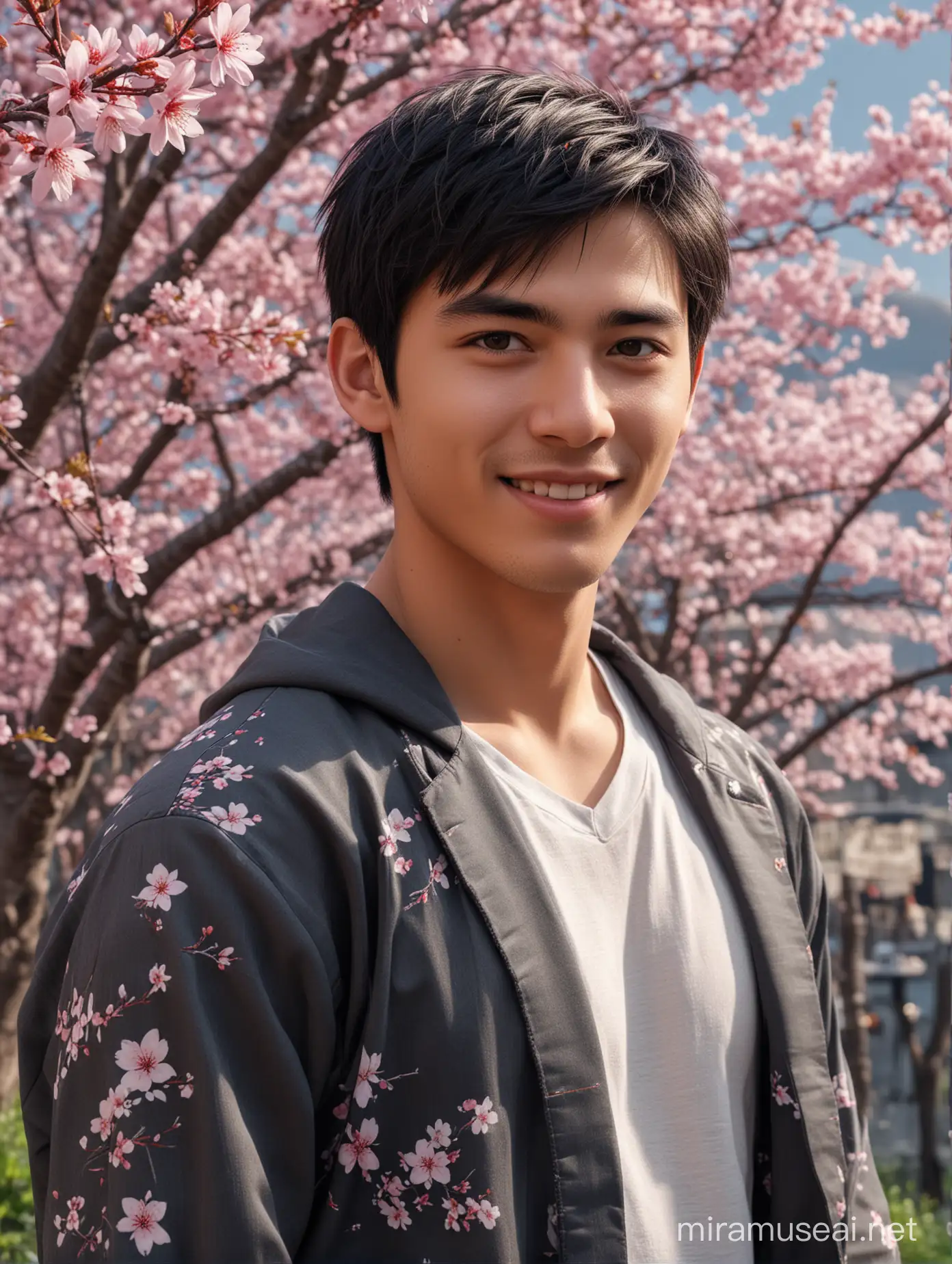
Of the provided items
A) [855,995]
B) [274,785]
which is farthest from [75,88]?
[855,995]

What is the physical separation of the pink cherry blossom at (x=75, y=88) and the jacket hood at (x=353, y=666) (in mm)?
779

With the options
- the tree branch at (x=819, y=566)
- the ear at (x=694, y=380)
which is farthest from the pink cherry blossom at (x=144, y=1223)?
the tree branch at (x=819, y=566)

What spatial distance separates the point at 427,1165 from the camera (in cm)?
149

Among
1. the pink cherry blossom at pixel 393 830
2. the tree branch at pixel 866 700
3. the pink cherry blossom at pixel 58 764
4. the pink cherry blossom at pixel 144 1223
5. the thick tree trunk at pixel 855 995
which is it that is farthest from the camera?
the thick tree trunk at pixel 855 995

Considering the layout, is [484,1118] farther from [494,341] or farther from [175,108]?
[175,108]

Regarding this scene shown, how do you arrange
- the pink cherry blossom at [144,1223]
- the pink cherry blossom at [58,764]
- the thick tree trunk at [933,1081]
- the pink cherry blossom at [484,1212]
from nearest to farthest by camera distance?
the pink cherry blossom at [144,1223] → the pink cherry blossom at [484,1212] → the pink cherry blossom at [58,764] → the thick tree trunk at [933,1081]

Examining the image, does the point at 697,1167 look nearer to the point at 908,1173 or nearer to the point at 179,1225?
the point at 179,1225

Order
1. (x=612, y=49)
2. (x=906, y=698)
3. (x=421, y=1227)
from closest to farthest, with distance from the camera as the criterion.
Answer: (x=421, y=1227), (x=612, y=49), (x=906, y=698)

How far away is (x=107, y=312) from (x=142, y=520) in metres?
4.20

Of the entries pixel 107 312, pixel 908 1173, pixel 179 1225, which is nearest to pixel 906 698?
pixel 908 1173

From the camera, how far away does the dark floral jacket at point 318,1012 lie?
4.60 ft

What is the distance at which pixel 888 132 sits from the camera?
7.81 m

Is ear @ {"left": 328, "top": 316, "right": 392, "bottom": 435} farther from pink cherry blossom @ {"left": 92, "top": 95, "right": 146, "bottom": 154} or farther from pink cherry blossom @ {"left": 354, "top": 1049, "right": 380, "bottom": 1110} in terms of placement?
pink cherry blossom @ {"left": 354, "top": 1049, "right": 380, "bottom": 1110}

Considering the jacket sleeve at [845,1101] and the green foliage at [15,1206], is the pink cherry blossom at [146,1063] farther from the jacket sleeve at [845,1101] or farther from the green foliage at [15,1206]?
the green foliage at [15,1206]
